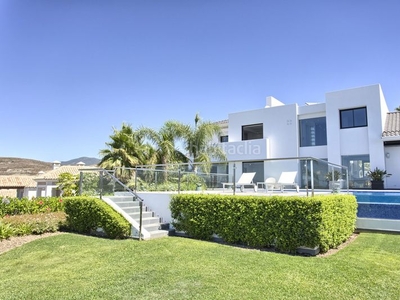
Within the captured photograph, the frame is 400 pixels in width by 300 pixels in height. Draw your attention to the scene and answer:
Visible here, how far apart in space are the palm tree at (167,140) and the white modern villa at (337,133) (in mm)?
5497

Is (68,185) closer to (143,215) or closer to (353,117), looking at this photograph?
(143,215)

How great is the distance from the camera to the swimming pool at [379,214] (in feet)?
32.6

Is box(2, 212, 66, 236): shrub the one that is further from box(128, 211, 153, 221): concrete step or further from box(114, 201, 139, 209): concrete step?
box(128, 211, 153, 221): concrete step

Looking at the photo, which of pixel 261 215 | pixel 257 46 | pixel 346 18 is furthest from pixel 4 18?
pixel 346 18

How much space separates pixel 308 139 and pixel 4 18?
19866 mm

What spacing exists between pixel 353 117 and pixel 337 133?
1.54 m

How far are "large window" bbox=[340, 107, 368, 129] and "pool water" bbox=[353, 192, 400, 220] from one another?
918 cm

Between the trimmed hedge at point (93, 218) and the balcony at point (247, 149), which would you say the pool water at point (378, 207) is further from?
the balcony at point (247, 149)

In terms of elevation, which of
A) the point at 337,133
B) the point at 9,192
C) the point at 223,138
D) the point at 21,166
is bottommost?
the point at 9,192

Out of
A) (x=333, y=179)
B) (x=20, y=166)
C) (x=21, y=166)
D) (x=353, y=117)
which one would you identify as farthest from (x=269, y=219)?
(x=20, y=166)

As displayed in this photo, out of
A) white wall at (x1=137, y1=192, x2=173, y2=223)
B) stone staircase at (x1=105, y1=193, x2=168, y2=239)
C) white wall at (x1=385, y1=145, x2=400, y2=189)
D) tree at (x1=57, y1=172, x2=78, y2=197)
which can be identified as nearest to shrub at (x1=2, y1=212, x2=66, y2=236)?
stone staircase at (x1=105, y1=193, x2=168, y2=239)

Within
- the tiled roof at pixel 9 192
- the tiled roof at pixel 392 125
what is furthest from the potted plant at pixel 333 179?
the tiled roof at pixel 9 192

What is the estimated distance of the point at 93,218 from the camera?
1022 centimetres

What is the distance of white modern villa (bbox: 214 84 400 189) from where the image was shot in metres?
18.6
